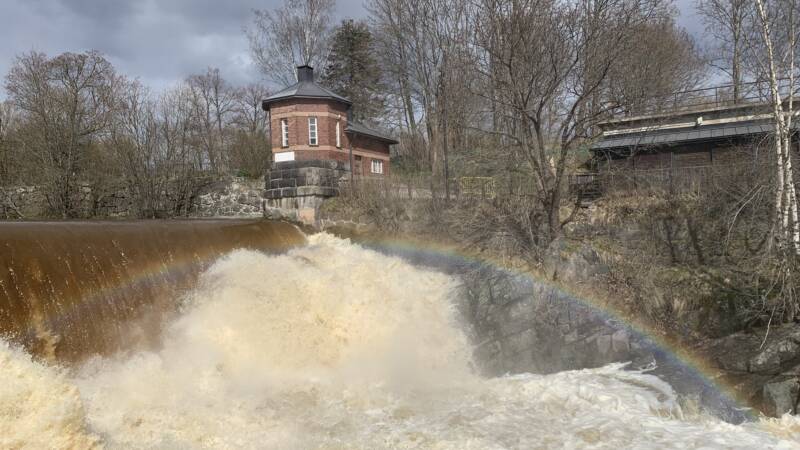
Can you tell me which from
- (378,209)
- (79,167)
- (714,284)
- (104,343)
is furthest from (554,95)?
(79,167)

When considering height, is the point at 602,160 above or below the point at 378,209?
above

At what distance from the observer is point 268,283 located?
1012 centimetres

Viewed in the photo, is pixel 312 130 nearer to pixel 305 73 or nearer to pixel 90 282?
pixel 305 73

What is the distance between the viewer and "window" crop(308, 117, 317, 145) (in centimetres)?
2398

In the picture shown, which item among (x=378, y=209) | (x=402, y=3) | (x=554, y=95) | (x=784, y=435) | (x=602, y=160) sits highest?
(x=402, y=3)

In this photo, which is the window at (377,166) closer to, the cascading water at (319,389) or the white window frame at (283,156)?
the white window frame at (283,156)

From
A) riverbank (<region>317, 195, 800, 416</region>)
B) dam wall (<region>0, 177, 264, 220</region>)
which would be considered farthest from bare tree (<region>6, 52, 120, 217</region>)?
riverbank (<region>317, 195, 800, 416</region>)

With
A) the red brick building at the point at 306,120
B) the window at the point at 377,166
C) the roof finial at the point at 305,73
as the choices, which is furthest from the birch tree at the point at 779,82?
the window at the point at 377,166

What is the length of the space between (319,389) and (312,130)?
17.8 metres

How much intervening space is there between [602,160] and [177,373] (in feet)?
45.6

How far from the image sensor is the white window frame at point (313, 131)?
945 inches

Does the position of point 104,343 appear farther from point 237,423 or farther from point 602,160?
point 602,160

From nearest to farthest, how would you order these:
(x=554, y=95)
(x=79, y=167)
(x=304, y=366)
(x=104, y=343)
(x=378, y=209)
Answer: (x=104, y=343) → (x=304, y=366) → (x=554, y=95) → (x=378, y=209) → (x=79, y=167)

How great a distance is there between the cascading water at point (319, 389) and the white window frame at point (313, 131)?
528 inches
